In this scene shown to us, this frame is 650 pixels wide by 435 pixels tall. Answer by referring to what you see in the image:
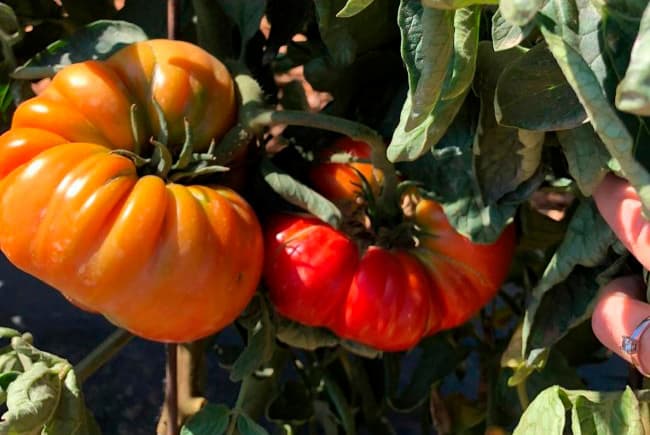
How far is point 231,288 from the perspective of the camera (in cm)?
71

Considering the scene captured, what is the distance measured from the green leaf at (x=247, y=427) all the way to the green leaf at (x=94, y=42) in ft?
1.13

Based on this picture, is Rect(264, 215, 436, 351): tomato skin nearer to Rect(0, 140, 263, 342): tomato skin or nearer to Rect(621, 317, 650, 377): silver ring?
Rect(0, 140, 263, 342): tomato skin

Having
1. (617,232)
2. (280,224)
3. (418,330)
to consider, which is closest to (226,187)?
(280,224)

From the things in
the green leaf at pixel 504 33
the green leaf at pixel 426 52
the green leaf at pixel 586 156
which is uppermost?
the green leaf at pixel 504 33

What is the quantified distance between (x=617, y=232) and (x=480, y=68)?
153 millimetres

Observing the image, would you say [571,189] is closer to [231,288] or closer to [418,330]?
[418,330]

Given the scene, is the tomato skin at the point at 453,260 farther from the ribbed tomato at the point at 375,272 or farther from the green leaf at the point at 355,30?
the green leaf at the point at 355,30

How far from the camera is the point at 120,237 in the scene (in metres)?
0.66

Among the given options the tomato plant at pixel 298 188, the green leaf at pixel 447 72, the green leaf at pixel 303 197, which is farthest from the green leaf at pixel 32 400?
the green leaf at pixel 447 72

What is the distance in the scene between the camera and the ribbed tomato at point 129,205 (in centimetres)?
66

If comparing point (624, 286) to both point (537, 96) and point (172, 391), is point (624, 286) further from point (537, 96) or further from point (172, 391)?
point (172, 391)

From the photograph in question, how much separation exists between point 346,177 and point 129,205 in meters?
0.21

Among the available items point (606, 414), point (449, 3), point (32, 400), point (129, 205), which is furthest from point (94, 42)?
point (606, 414)

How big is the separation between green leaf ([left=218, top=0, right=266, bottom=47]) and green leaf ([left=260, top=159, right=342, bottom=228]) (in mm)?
151
